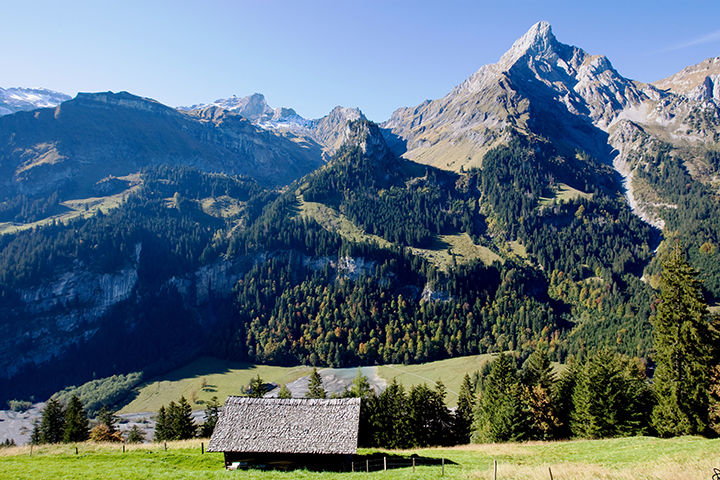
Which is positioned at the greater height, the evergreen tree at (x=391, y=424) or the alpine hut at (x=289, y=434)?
the alpine hut at (x=289, y=434)

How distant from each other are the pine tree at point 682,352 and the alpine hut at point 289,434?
122ft

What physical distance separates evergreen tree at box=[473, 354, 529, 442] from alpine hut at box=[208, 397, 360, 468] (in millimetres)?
31517

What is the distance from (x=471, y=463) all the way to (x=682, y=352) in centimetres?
2872

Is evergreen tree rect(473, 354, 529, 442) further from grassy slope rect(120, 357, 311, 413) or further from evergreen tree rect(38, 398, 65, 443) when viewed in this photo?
grassy slope rect(120, 357, 311, 413)

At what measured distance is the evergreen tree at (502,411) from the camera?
6412 centimetres

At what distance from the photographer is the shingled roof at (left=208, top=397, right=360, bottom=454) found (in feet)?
142

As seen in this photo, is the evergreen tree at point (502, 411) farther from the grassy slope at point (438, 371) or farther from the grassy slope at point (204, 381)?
the grassy slope at point (204, 381)

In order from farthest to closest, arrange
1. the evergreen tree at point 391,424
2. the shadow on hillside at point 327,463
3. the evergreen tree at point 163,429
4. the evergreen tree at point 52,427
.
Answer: the evergreen tree at point 163,429 < the evergreen tree at point 52,427 < the evergreen tree at point 391,424 < the shadow on hillside at point 327,463

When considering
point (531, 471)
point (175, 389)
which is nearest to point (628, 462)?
point (531, 471)

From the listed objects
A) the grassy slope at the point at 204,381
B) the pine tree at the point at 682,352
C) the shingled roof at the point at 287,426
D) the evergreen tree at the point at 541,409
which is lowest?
the grassy slope at the point at 204,381

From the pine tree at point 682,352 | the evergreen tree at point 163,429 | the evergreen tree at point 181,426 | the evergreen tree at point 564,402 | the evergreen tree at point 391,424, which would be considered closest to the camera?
the pine tree at point 682,352

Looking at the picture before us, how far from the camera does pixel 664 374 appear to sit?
154 feet

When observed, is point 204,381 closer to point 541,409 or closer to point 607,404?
point 541,409

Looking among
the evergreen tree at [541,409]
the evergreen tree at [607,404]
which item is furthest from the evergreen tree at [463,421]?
the evergreen tree at [607,404]
